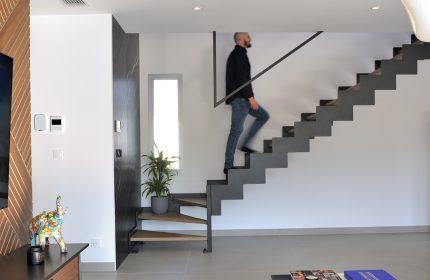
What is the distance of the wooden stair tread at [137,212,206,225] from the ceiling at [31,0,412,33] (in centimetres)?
264

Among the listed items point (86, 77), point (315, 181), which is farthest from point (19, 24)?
point (315, 181)

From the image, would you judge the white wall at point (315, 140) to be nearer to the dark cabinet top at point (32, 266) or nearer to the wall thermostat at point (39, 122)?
the wall thermostat at point (39, 122)

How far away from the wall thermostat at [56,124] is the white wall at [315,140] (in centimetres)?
192

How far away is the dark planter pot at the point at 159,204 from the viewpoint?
20.1 feet

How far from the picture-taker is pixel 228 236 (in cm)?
660

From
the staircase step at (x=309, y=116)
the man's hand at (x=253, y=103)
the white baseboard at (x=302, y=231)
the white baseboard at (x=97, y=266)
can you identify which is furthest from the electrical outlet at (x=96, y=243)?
the staircase step at (x=309, y=116)

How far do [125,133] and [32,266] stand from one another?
2.94m

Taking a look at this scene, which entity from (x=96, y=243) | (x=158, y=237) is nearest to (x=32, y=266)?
(x=96, y=243)

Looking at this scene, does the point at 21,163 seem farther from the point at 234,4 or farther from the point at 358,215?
the point at 358,215

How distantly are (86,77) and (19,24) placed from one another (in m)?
1.66

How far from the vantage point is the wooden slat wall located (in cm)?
300

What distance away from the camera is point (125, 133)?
18.0 feet

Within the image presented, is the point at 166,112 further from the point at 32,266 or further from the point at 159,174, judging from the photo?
the point at 32,266

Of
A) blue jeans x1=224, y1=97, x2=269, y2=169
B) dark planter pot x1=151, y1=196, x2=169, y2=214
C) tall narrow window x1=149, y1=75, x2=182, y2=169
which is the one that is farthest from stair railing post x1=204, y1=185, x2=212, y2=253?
tall narrow window x1=149, y1=75, x2=182, y2=169
